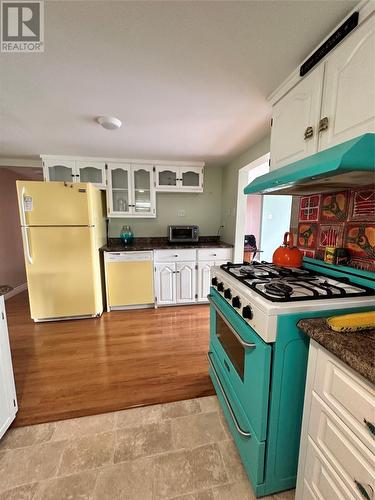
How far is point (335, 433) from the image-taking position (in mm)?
678

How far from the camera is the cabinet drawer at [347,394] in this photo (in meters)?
0.57

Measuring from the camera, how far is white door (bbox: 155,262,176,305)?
3004mm

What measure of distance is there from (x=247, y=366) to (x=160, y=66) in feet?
5.58

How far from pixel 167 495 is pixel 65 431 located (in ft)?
2.36

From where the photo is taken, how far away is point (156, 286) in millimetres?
3020

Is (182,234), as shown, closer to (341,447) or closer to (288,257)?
(288,257)

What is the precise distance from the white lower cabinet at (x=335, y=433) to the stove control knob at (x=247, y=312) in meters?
0.25

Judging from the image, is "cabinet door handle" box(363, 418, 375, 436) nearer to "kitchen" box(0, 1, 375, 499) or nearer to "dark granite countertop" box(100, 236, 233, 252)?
"kitchen" box(0, 1, 375, 499)

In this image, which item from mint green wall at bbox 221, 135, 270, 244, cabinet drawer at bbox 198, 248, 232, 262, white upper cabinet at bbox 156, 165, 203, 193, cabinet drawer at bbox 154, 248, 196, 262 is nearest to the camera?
mint green wall at bbox 221, 135, 270, 244

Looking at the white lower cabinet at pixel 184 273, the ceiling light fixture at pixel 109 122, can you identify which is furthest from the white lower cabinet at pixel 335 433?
the white lower cabinet at pixel 184 273

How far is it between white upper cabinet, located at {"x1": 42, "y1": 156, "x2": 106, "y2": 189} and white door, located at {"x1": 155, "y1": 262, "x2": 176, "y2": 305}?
4.82 ft

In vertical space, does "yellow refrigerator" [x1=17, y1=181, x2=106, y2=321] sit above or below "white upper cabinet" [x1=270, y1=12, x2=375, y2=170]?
below

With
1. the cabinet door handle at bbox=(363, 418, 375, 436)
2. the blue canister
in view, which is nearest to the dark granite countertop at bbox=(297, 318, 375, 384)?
the cabinet door handle at bbox=(363, 418, 375, 436)

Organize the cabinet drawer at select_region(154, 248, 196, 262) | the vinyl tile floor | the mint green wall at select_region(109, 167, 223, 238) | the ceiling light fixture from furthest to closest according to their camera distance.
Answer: the mint green wall at select_region(109, 167, 223, 238), the cabinet drawer at select_region(154, 248, 196, 262), the ceiling light fixture, the vinyl tile floor
